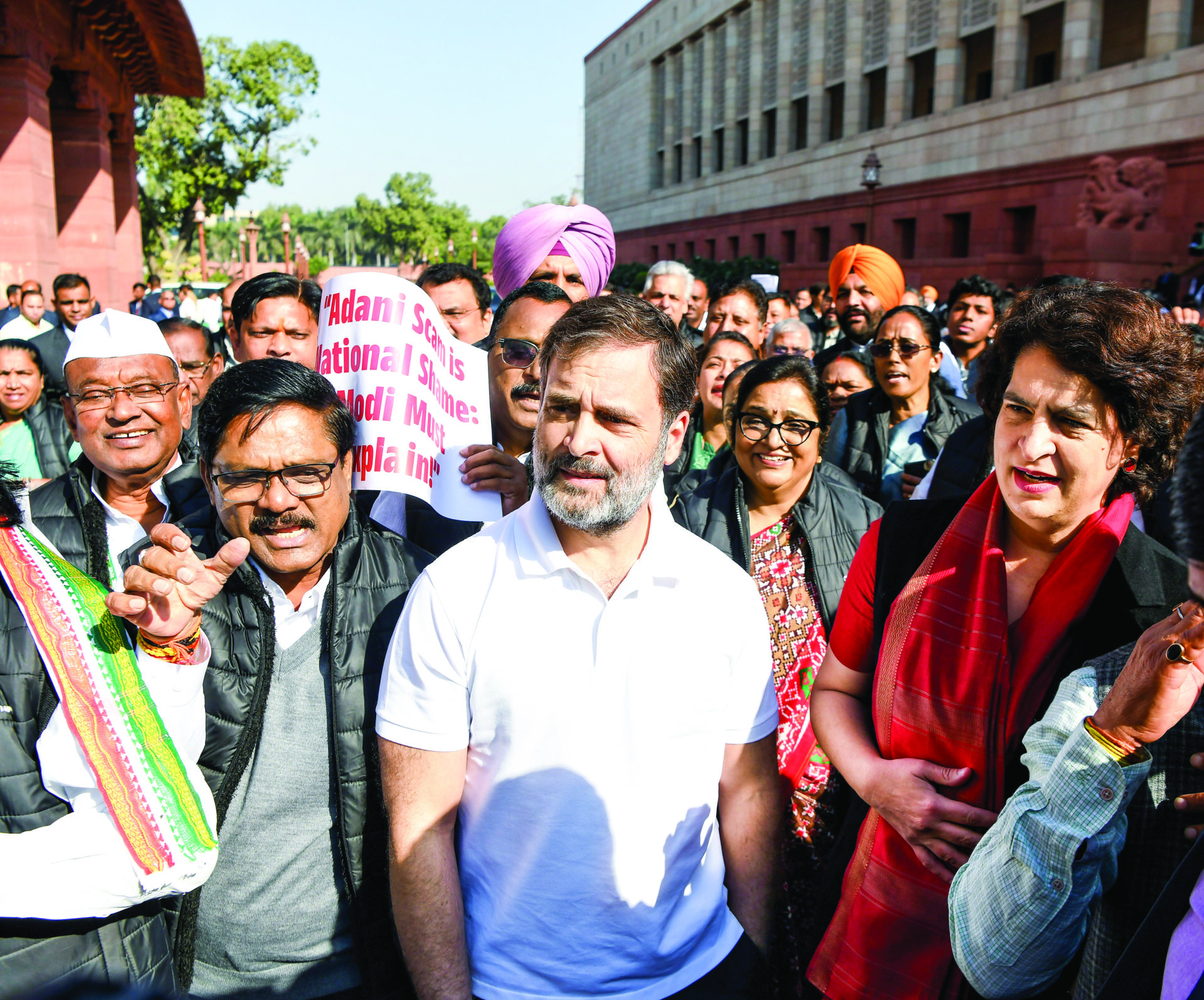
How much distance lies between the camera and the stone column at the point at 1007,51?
23.9m

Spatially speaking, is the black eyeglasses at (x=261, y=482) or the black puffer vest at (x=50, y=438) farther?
the black puffer vest at (x=50, y=438)

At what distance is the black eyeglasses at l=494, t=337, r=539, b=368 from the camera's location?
3.05 meters

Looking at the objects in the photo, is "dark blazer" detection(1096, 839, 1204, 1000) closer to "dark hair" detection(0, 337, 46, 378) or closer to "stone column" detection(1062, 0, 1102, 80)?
"dark hair" detection(0, 337, 46, 378)

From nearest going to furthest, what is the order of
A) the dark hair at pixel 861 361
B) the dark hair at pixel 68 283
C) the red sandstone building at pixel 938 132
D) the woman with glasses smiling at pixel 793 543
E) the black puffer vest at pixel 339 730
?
the black puffer vest at pixel 339 730 < the woman with glasses smiling at pixel 793 543 < the dark hair at pixel 861 361 < the dark hair at pixel 68 283 < the red sandstone building at pixel 938 132

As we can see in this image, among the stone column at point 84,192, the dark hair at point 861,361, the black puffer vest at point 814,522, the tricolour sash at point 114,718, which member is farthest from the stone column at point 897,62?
the tricolour sash at point 114,718

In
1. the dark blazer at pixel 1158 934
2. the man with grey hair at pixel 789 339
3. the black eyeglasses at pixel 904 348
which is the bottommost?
the dark blazer at pixel 1158 934

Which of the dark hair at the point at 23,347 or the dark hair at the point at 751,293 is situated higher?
the dark hair at the point at 751,293

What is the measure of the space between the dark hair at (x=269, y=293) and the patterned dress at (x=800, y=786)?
2.39 m

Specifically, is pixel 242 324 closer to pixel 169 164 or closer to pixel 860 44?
pixel 860 44

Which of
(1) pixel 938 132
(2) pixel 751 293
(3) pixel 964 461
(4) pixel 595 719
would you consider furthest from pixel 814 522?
(1) pixel 938 132

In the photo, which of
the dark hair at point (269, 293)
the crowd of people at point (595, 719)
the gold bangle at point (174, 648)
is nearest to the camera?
the crowd of people at point (595, 719)

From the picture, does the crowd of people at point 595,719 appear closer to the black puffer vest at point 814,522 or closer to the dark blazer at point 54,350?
the black puffer vest at point 814,522

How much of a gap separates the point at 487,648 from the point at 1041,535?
3.98 feet

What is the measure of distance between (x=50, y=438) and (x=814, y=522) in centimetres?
411
